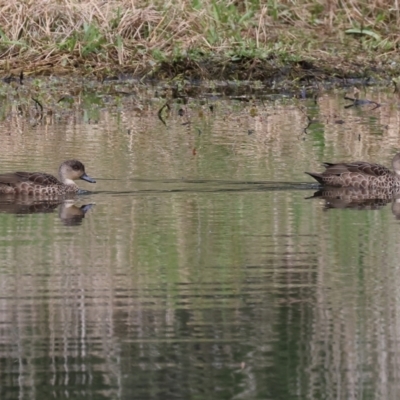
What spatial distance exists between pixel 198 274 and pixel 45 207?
3.61m

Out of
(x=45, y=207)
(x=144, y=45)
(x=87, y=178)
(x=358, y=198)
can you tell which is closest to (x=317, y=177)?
(x=358, y=198)

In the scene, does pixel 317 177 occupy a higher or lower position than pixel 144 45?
lower

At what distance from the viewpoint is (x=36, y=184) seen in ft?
43.2

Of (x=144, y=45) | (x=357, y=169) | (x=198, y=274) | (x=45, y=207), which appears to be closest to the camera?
(x=198, y=274)

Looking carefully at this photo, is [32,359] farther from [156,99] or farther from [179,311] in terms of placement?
[156,99]

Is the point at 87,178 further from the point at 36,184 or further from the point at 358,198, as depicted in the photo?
the point at 358,198

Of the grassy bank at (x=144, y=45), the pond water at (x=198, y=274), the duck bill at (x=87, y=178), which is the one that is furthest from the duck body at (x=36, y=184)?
the grassy bank at (x=144, y=45)

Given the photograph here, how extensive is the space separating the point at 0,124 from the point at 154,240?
308 inches

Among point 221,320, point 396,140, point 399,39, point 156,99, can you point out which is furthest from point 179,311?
point 399,39

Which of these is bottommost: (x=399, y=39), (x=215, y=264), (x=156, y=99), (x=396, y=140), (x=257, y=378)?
(x=257, y=378)

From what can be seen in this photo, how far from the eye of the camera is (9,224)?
38.0 feet

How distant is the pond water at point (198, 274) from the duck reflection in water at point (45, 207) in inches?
1.6

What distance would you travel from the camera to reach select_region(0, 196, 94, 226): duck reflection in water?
1205 centimetres

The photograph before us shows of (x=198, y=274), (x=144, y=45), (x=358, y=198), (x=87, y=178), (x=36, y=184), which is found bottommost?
(x=198, y=274)
